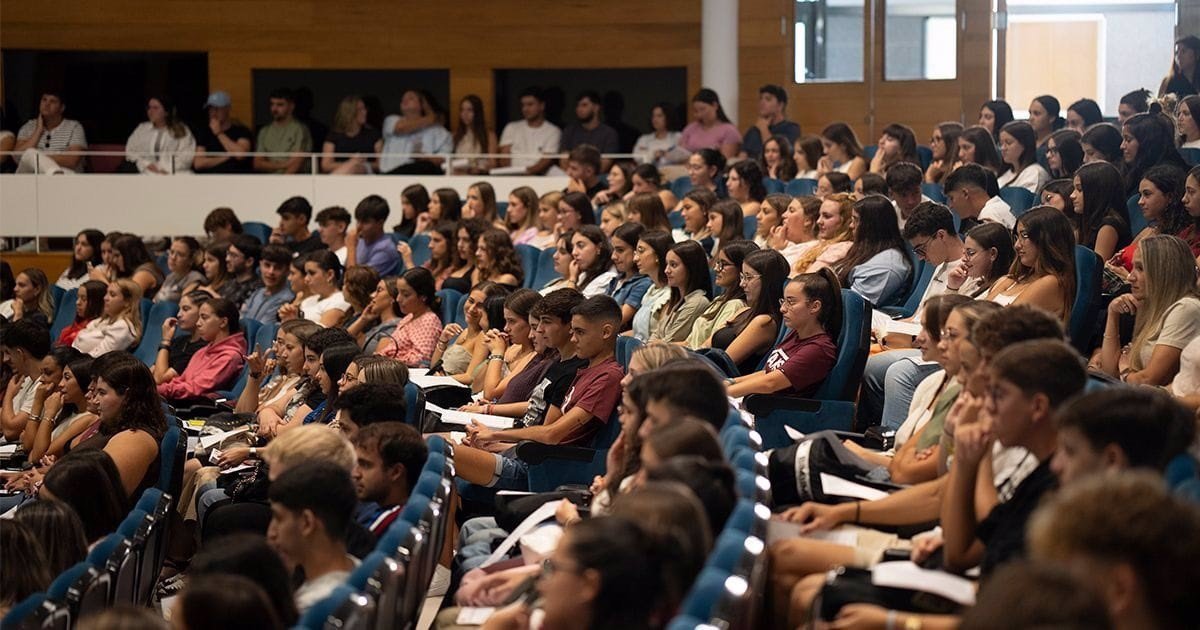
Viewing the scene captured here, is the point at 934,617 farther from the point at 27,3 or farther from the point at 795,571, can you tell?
the point at 27,3

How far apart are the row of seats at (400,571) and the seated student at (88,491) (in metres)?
0.86

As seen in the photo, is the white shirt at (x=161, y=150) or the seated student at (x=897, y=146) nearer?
the seated student at (x=897, y=146)

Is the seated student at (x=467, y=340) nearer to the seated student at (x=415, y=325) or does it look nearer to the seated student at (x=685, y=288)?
the seated student at (x=415, y=325)

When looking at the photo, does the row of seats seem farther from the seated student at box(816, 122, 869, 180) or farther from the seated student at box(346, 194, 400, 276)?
the seated student at box(816, 122, 869, 180)

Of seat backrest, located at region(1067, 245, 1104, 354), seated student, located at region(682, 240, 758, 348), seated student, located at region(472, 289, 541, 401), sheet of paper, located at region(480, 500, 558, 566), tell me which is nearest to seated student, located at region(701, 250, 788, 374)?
seated student, located at region(682, 240, 758, 348)

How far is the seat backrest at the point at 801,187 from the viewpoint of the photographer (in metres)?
7.33

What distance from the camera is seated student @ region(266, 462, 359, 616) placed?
2811mm

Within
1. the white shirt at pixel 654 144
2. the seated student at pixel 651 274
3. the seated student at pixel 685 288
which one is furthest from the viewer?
the white shirt at pixel 654 144

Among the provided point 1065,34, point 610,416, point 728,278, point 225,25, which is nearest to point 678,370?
point 610,416

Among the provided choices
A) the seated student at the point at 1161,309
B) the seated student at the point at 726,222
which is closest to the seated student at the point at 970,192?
the seated student at the point at 726,222

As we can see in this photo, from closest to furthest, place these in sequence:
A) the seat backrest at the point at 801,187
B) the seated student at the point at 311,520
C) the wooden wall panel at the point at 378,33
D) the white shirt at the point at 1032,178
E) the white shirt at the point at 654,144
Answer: the seated student at the point at 311,520 < the white shirt at the point at 1032,178 < the seat backrest at the point at 801,187 < the white shirt at the point at 654,144 < the wooden wall panel at the point at 378,33

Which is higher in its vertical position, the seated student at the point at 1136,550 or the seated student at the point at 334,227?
the seated student at the point at 334,227

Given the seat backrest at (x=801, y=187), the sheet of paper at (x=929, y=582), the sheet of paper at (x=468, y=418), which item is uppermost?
the seat backrest at (x=801, y=187)

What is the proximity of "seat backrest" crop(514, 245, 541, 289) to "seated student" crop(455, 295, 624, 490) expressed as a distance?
2.39 metres
